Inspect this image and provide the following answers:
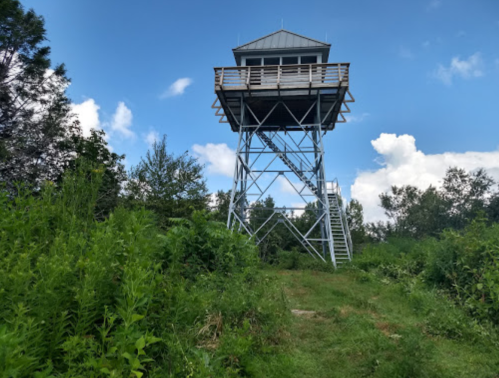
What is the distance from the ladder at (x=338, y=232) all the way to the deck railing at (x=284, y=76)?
20.9ft

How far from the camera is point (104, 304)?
298cm

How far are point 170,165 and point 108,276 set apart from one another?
19.2 metres

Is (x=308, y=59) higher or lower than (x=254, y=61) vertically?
lower

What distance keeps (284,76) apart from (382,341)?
1274 centimetres

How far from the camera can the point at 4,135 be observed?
1948 cm

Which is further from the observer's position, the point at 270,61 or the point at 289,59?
the point at 270,61

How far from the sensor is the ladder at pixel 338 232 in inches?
609

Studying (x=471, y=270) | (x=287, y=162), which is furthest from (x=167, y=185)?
(x=471, y=270)

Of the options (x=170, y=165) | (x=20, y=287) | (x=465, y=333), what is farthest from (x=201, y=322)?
(x=170, y=165)

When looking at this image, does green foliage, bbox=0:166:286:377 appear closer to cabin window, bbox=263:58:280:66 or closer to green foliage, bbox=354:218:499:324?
green foliage, bbox=354:218:499:324

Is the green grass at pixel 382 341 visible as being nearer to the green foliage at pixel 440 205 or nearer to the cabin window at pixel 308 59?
the cabin window at pixel 308 59

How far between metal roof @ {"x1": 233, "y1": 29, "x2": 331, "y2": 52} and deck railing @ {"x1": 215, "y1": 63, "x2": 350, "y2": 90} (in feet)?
6.68

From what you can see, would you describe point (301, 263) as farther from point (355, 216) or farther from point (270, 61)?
point (355, 216)

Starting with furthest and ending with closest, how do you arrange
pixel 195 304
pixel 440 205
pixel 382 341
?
pixel 440 205 < pixel 382 341 < pixel 195 304
